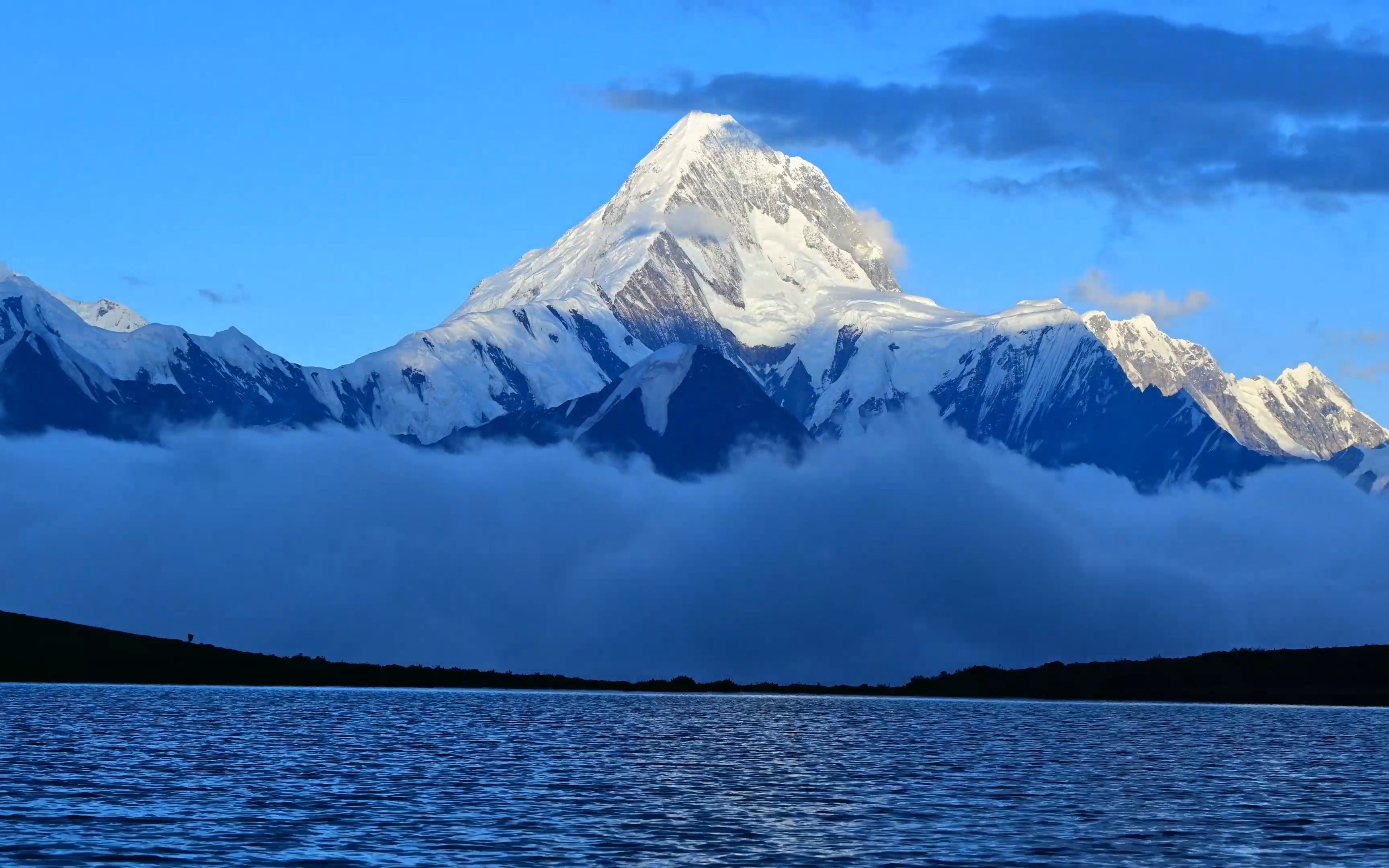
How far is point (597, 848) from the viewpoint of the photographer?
80562 millimetres

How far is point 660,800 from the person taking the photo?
340 feet

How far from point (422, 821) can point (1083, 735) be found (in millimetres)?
107279

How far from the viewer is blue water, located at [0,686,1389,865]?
79.3 metres

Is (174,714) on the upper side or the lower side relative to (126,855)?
upper

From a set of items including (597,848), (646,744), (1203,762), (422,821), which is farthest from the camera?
(646,744)

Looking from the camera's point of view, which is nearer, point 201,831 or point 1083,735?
point 201,831

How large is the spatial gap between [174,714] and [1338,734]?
4502 inches

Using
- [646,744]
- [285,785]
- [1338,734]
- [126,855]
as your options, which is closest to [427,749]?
[646,744]

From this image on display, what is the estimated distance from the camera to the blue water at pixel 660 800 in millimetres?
79312

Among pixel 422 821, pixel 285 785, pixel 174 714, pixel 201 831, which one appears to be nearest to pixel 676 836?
pixel 422 821

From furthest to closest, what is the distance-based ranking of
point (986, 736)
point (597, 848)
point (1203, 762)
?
point (986, 736) < point (1203, 762) < point (597, 848)

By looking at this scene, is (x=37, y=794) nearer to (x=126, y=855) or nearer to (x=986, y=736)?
(x=126, y=855)

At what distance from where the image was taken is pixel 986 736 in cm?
18138

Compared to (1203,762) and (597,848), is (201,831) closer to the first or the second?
(597,848)
